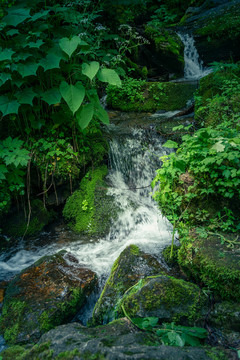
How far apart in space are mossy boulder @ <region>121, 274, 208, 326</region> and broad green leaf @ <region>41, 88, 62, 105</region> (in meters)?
2.78

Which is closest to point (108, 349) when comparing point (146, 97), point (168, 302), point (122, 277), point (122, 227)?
point (168, 302)

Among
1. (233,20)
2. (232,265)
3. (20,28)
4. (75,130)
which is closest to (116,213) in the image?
(75,130)

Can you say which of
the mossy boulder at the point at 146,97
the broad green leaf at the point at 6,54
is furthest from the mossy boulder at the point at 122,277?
the mossy boulder at the point at 146,97

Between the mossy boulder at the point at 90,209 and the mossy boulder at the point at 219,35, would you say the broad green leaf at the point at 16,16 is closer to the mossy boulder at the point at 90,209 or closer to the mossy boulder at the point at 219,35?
the mossy boulder at the point at 90,209

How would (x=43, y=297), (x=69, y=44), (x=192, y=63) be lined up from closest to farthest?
(x=43, y=297) → (x=69, y=44) → (x=192, y=63)

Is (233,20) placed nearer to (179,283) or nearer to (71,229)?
(71,229)

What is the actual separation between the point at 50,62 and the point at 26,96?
1.97ft

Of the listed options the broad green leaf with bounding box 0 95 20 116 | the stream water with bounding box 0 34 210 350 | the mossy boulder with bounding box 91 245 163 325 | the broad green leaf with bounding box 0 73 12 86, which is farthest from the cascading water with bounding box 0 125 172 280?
the broad green leaf with bounding box 0 73 12 86

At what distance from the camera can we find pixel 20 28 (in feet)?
12.8

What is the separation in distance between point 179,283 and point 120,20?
7969 mm

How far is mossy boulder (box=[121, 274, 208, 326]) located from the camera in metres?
2.20

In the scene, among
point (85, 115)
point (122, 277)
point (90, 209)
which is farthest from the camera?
point (90, 209)

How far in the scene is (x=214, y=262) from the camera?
2.44 meters

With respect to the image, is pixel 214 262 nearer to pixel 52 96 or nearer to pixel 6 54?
pixel 52 96
